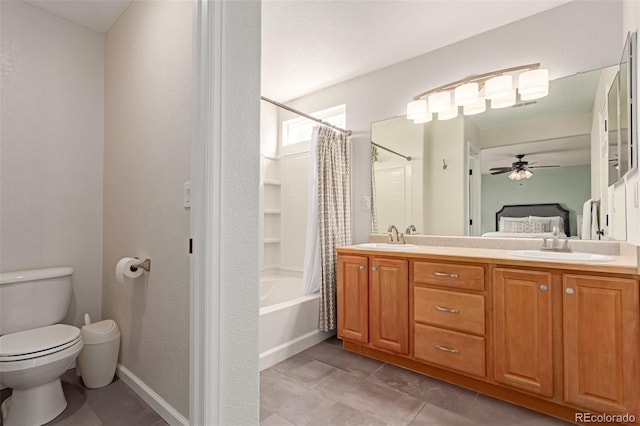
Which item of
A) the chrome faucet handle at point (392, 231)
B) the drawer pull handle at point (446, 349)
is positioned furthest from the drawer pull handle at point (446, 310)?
the chrome faucet handle at point (392, 231)

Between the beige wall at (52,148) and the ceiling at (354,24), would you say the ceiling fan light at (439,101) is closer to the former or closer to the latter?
the ceiling at (354,24)

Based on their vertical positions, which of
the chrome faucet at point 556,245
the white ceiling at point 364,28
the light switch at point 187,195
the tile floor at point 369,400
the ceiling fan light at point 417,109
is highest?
the white ceiling at point 364,28

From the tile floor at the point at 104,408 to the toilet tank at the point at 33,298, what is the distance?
0.44 m

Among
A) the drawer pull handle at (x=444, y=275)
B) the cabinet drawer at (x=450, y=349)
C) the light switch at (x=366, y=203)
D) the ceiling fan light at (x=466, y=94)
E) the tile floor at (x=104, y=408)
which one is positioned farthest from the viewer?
the light switch at (x=366, y=203)

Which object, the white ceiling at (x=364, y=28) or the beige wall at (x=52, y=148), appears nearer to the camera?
the beige wall at (x=52, y=148)

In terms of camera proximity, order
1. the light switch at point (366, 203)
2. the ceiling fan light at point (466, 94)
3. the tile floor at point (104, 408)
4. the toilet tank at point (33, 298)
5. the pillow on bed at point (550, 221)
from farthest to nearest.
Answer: the light switch at point (366, 203) < the ceiling fan light at point (466, 94) < the pillow on bed at point (550, 221) < the toilet tank at point (33, 298) < the tile floor at point (104, 408)

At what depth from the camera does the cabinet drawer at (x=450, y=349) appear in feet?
6.24

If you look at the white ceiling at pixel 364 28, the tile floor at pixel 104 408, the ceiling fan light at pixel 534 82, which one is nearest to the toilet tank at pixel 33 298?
the tile floor at pixel 104 408

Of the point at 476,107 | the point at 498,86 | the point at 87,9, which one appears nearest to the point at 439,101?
the point at 476,107

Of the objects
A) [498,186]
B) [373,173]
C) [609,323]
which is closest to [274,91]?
[373,173]

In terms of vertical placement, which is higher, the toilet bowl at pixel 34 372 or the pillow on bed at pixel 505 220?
the pillow on bed at pixel 505 220

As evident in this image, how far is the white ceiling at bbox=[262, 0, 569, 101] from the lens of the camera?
6.92ft

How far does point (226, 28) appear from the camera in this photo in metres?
1.26

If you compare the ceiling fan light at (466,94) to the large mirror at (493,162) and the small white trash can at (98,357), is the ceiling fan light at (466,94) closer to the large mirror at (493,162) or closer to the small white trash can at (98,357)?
the large mirror at (493,162)
